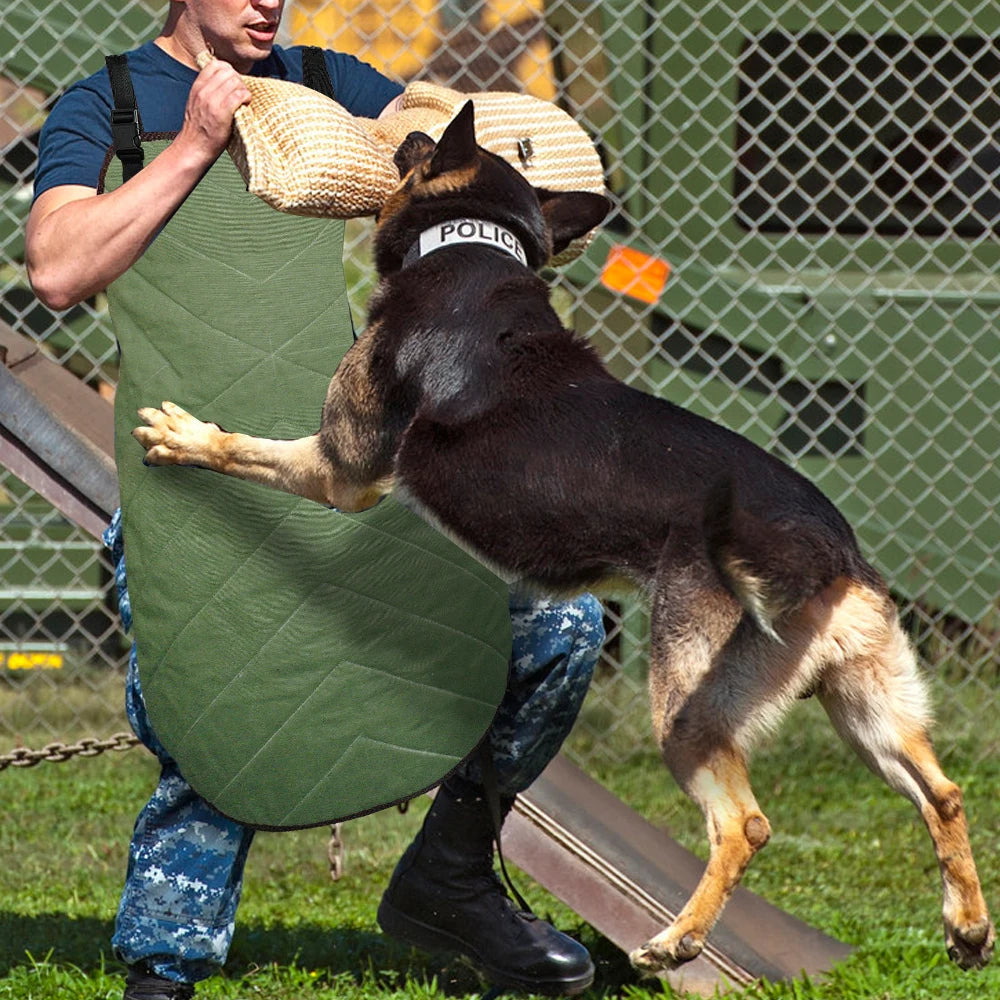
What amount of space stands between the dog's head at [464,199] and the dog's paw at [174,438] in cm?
51

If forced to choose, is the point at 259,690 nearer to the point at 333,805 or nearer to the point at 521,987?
the point at 333,805

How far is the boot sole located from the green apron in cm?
43

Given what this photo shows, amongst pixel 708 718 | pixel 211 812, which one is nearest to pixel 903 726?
pixel 708 718

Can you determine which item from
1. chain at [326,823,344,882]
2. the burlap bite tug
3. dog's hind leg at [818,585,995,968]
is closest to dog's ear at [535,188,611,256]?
the burlap bite tug

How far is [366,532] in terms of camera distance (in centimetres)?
288

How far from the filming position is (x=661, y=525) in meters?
2.42

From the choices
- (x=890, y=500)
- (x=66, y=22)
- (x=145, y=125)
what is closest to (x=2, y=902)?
(x=145, y=125)

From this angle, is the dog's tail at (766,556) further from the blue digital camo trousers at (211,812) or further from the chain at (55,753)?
the chain at (55,753)

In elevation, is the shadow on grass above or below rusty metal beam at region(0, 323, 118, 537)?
below

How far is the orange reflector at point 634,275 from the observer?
17.1 ft

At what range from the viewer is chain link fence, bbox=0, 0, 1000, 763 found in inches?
→ 206

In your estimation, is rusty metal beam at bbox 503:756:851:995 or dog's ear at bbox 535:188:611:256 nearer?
dog's ear at bbox 535:188:611:256

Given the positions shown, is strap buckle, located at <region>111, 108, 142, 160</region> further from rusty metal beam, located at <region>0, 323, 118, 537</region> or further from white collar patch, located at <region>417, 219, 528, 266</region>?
rusty metal beam, located at <region>0, 323, 118, 537</region>

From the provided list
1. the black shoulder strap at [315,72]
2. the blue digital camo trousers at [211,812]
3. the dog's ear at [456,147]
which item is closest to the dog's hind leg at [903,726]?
the blue digital camo trousers at [211,812]
